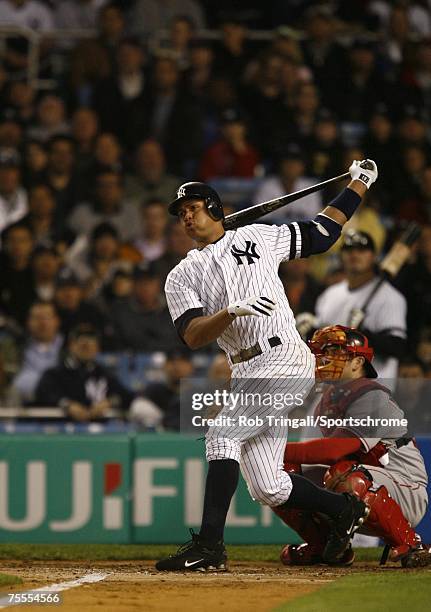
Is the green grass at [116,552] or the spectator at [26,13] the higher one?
the spectator at [26,13]

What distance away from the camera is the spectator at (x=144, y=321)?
1032cm

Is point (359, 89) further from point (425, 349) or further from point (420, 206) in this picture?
point (425, 349)

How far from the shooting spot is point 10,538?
764 centimetres

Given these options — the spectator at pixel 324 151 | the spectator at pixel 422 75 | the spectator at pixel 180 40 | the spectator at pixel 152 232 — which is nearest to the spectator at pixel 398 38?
the spectator at pixel 422 75

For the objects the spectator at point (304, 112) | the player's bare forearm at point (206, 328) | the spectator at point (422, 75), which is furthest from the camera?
the spectator at point (422, 75)

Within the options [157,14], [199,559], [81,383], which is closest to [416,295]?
[81,383]

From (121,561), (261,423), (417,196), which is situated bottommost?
(121,561)

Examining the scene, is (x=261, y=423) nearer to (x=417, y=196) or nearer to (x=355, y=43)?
(x=417, y=196)

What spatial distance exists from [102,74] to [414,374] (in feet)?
16.0

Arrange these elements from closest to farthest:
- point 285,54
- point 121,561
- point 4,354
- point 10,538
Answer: point 121,561, point 10,538, point 4,354, point 285,54

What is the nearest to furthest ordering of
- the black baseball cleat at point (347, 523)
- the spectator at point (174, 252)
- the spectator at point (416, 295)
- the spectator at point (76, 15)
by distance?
1. the black baseball cleat at point (347, 523)
2. the spectator at point (416, 295)
3. the spectator at point (174, 252)
4. the spectator at point (76, 15)

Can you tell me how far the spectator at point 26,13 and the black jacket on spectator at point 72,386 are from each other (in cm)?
488

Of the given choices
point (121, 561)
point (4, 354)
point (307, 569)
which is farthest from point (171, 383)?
point (307, 569)

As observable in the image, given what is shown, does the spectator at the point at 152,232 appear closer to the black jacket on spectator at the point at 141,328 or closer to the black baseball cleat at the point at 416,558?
the black jacket on spectator at the point at 141,328
